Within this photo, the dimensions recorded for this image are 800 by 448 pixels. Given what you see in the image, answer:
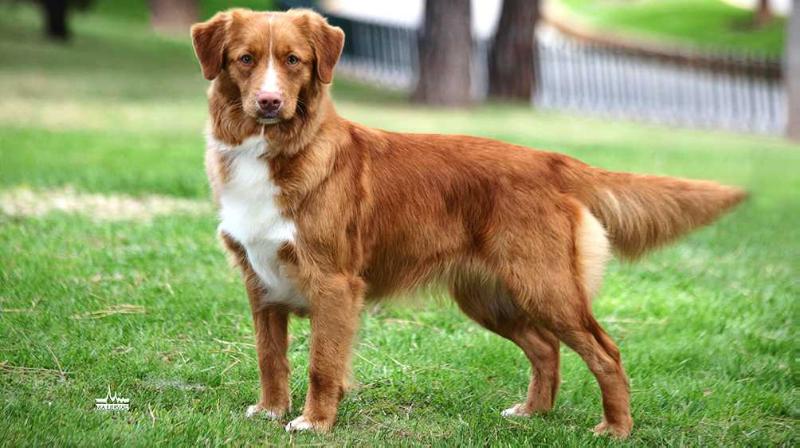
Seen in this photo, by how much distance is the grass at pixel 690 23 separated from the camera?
35812 mm

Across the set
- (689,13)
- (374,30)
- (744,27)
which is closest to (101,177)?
(374,30)

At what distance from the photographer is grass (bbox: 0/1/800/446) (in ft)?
16.9

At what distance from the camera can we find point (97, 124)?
49.9 feet

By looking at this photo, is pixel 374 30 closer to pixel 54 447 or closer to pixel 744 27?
pixel 744 27

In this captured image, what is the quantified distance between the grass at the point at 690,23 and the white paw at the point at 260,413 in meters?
29.8

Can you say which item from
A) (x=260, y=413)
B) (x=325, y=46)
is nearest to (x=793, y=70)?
(x=325, y=46)

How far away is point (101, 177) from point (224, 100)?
6519 mm

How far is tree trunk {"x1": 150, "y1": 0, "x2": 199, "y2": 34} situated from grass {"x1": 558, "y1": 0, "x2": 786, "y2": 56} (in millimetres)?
14560

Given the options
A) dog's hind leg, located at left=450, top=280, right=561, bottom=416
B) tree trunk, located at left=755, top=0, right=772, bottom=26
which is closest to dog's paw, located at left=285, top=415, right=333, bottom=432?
dog's hind leg, located at left=450, top=280, right=561, bottom=416

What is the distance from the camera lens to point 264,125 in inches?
194

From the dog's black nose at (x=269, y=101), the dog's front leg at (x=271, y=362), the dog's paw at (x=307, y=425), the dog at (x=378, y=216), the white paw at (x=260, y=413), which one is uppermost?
the dog's black nose at (x=269, y=101)

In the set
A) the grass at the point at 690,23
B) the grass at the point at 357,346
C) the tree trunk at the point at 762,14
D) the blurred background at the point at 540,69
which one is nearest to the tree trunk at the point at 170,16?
the blurred background at the point at 540,69

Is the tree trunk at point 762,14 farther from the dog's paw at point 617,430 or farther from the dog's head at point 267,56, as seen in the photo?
the dog's head at point 267,56

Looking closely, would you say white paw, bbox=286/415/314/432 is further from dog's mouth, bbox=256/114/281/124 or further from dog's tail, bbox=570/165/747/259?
dog's tail, bbox=570/165/747/259
